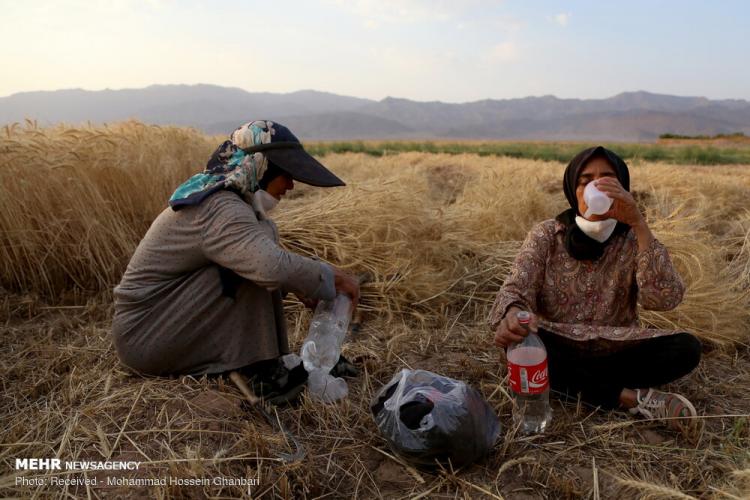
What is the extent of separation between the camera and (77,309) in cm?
342

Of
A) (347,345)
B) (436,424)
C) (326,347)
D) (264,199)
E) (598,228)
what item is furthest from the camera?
(347,345)

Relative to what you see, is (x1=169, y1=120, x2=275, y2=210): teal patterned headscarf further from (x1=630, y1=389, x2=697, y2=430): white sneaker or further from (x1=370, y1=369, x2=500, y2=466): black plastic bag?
(x1=630, y1=389, x2=697, y2=430): white sneaker

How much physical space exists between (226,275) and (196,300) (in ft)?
0.51

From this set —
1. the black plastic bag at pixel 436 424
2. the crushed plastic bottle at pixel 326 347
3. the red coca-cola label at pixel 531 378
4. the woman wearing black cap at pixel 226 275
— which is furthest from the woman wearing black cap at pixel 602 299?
the woman wearing black cap at pixel 226 275

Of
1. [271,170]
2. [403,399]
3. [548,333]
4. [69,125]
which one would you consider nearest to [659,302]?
[548,333]

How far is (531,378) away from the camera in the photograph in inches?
77.5

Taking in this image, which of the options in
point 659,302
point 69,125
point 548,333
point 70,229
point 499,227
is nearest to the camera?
point 659,302

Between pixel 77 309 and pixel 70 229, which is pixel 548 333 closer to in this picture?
pixel 77 309

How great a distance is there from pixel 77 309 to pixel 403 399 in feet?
8.20

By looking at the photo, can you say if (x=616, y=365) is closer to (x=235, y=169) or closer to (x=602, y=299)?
(x=602, y=299)

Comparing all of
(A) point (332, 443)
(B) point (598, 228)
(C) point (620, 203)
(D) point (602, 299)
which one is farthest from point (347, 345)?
(C) point (620, 203)

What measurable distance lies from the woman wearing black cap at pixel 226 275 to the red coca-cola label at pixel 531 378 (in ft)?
2.27

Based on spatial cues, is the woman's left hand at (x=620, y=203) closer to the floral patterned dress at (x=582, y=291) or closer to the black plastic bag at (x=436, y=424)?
the floral patterned dress at (x=582, y=291)

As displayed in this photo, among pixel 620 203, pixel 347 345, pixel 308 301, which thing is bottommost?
pixel 347 345
